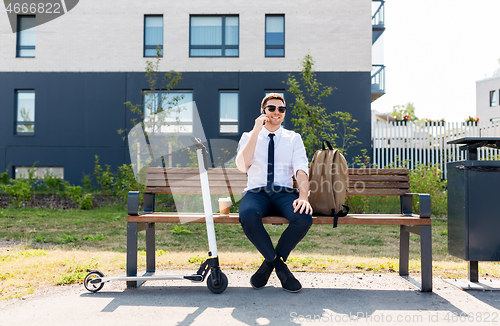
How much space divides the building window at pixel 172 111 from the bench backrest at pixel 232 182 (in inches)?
322

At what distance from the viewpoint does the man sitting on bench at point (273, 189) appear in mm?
3201

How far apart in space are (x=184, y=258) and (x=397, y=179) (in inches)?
101

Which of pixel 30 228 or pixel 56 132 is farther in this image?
pixel 56 132

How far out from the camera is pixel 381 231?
7.10 meters

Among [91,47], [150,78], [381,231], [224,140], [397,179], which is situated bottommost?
[381,231]

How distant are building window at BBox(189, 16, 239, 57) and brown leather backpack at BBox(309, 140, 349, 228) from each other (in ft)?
39.1

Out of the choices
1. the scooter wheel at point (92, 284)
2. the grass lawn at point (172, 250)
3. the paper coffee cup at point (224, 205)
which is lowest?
the grass lawn at point (172, 250)

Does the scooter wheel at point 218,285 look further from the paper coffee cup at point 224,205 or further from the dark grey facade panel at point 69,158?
the dark grey facade panel at point 69,158

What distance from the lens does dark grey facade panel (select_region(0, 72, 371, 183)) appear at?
14227 millimetres

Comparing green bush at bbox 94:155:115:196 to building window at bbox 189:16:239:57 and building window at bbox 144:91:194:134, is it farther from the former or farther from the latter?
building window at bbox 189:16:239:57

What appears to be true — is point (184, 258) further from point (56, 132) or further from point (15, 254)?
point (56, 132)

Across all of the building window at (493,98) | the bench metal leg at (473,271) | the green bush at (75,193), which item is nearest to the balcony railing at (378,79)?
the green bush at (75,193)

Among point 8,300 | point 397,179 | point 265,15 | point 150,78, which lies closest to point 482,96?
point 265,15

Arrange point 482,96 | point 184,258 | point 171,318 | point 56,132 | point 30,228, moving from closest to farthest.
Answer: point 171,318 → point 184,258 → point 30,228 → point 56,132 → point 482,96
